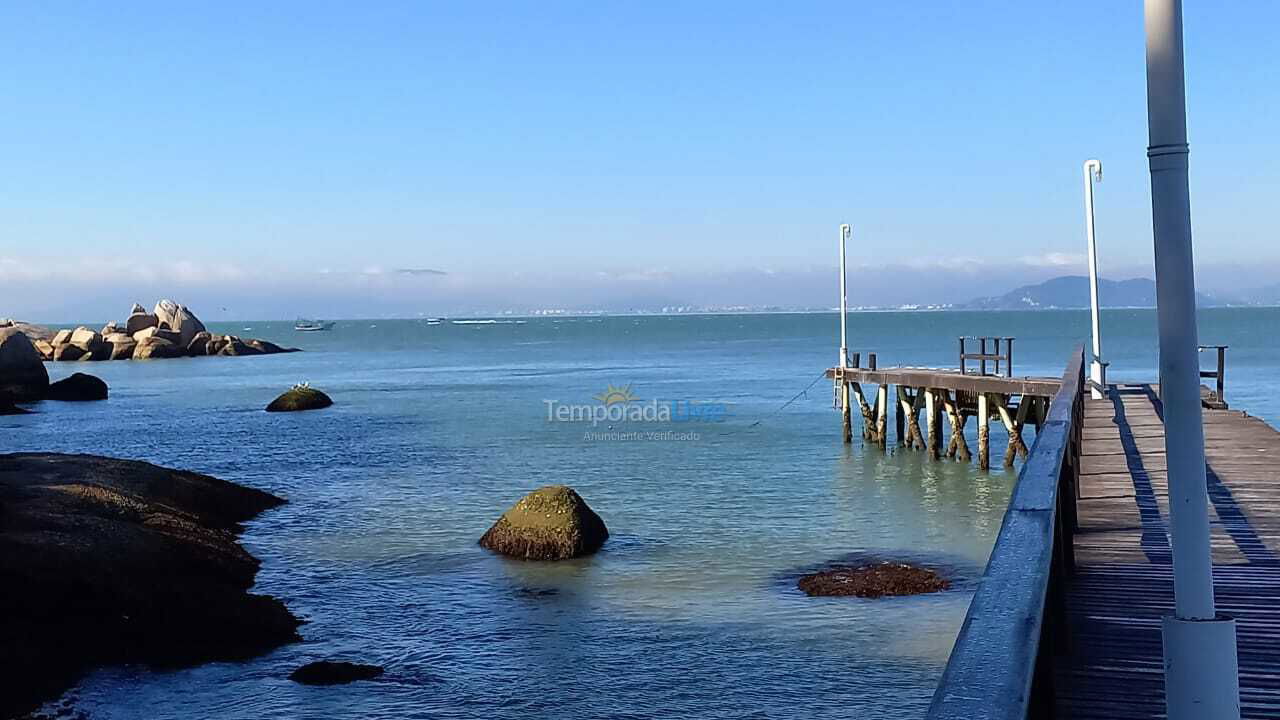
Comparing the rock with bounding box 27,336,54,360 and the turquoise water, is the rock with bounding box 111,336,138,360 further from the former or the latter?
the turquoise water

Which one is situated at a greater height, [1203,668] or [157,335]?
[157,335]

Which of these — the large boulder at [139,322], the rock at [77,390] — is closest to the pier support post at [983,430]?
the rock at [77,390]

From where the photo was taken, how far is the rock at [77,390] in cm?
6119

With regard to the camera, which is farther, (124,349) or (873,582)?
(124,349)

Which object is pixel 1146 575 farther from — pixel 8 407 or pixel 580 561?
pixel 8 407

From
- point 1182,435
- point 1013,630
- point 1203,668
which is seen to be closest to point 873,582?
point 1203,668

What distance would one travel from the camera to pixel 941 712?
2.64m

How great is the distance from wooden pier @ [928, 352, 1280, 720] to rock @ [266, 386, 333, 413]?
45350 millimetres

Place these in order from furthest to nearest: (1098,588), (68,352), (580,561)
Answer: (68,352) < (580,561) < (1098,588)

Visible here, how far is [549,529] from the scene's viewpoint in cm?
1888

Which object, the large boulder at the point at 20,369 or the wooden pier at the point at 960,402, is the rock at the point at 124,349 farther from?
the wooden pier at the point at 960,402

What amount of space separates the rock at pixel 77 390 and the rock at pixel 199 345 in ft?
193

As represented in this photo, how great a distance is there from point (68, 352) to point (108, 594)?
112133 mm

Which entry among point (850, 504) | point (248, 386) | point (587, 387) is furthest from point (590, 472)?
point (248, 386)
